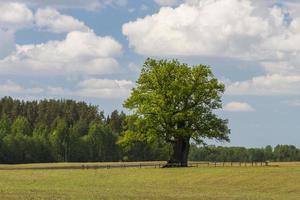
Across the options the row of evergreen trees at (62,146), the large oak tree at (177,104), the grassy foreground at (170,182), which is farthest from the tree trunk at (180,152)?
the row of evergreen trees at (62,146)

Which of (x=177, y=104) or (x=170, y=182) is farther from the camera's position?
(x=177, y=104)

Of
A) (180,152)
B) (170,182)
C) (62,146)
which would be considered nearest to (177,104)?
(180,152)

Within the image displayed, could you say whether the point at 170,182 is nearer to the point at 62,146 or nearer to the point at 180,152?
the point at 180,152

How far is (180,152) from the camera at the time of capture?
286 feet

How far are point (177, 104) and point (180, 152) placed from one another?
669 centimetres

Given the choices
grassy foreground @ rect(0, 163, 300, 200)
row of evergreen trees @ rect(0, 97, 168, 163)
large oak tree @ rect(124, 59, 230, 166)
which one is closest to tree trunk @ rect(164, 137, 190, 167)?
large oak tree @ rect(124, 59, 230, 166)

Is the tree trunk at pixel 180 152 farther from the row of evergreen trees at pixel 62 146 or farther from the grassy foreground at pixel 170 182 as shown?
the row of evergreen trees at pixel 62 146

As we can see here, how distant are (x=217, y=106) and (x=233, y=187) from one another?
31129 mm

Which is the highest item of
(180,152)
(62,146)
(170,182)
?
(62,146)

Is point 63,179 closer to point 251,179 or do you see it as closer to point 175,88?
point 251,179

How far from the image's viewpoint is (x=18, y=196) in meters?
38.7

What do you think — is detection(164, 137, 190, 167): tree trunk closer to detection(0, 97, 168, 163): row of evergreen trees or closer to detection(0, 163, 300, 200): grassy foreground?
detection(0, 163, 300, 200): grassy foreground

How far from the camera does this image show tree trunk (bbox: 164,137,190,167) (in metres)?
86.6

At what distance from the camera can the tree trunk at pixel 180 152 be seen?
86562 millimetres
